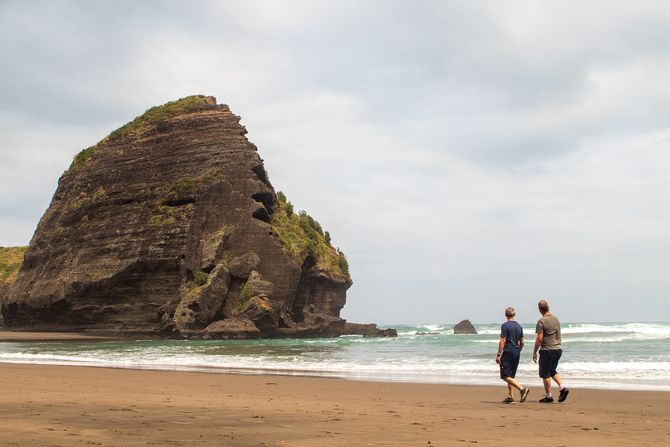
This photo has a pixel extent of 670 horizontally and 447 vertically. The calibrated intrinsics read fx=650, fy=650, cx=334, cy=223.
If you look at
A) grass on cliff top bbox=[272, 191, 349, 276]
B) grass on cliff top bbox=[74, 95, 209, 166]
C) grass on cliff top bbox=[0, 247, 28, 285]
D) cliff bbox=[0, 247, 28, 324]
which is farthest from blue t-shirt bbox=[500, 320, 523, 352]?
grass on cliff top bbox=[0, 247, 28, 285]

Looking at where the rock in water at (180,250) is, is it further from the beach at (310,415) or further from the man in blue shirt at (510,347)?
the man in blue shirt at (510,347)

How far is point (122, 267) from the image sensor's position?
2530 inches

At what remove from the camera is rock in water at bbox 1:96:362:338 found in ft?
201

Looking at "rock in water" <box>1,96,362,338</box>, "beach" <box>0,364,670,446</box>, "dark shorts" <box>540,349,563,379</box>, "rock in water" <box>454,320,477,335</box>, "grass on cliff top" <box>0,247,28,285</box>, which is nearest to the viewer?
"beach" <box>0,364,670,446</box>

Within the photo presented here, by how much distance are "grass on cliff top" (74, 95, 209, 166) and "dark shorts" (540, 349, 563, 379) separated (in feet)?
222

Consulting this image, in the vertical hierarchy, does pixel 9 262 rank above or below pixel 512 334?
above

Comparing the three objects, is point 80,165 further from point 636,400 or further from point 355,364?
point 636,400

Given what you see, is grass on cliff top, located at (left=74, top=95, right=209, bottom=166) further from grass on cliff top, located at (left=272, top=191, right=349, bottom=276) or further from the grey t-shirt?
the grey t-shirt

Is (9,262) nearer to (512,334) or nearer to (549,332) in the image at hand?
(512,334)

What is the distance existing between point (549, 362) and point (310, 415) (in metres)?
5.50

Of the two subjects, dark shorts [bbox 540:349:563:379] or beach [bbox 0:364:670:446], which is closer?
beach [bbox 0:364:670:446]

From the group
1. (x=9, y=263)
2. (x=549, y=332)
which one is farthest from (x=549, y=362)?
(x=9, y=263)

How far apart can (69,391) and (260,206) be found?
175ft

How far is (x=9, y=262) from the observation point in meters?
97.4
